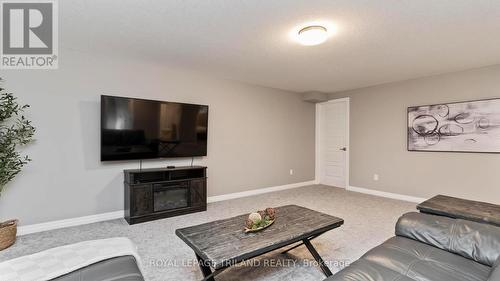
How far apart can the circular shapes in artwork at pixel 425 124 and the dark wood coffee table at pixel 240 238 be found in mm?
3409

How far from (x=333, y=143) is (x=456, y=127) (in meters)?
2.39

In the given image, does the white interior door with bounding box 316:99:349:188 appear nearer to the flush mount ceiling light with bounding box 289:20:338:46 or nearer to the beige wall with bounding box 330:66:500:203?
the beige wall with bounding box 330:66:500:203

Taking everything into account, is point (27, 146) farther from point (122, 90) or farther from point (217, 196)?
point (217, 196)

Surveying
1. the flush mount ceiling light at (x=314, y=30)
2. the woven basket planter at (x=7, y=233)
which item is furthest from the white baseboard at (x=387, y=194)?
the woven basket planter at (x=7, y=233)

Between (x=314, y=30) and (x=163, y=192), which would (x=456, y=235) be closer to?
(x=314, y=30)

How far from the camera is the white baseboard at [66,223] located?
9.51 feet

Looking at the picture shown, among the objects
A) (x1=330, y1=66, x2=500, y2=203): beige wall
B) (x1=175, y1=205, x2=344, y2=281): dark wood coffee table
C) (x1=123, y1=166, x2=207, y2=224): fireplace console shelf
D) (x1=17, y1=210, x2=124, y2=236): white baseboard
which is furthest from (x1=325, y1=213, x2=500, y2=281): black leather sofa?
(x1=17, y1=210, x2=124, y2=236): white baseboard

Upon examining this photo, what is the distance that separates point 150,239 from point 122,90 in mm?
2147

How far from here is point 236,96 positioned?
4742 millimetres

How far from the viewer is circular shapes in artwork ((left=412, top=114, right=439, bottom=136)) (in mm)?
4278

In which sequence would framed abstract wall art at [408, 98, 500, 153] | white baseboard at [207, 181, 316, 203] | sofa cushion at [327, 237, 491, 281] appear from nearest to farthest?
sofa cushion at [327, 237, 491, 281] → framed abstract wall art at [408, 98, 500, 153] → white baseboard at [207, 181, 316, 203]

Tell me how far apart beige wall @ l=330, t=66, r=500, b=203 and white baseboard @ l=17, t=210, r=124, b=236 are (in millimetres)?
4734

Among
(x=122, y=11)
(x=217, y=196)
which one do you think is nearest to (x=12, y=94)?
(x=122, y=11)

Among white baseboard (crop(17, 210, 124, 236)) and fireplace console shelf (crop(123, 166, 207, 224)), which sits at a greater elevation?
fireplace console shelf (crop(123, 166, 207, 224))
